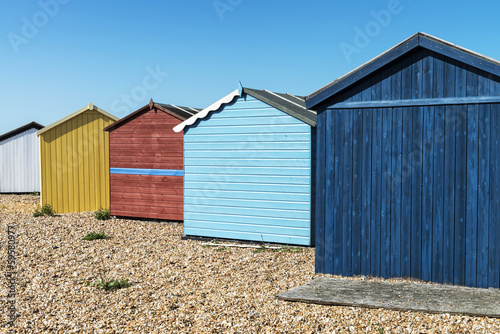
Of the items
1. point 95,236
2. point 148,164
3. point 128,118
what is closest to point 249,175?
point 95,236

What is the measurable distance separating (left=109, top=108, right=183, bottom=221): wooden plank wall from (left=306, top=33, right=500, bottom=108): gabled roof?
6868mm

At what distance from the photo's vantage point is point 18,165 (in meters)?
25.4

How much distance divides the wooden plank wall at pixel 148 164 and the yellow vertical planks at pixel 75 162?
1.91 meters

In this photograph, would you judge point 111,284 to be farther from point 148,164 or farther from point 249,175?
point 148,164

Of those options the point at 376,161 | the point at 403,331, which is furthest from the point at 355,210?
the point at 403,331

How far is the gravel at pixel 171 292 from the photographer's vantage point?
20.3 feet

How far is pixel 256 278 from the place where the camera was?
8.48m

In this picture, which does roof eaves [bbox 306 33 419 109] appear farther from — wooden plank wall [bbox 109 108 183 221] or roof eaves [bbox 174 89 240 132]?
wooden plank wall [bbox 109 108 183 221]

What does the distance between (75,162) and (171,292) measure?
36.4 ft

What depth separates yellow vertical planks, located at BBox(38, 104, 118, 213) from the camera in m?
17.4

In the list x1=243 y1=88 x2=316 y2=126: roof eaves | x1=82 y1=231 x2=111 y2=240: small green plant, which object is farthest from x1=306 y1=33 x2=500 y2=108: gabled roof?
x1=82 y1=231 x2=111 y2=240: small green plant

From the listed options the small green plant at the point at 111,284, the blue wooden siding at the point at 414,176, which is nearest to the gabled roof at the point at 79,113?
the small green plant at the point at 111,284

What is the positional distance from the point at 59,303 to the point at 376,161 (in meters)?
5.25

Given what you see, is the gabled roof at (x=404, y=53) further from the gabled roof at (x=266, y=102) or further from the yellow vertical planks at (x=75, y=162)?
the yellow vertical planks at (x=75, y=162)
